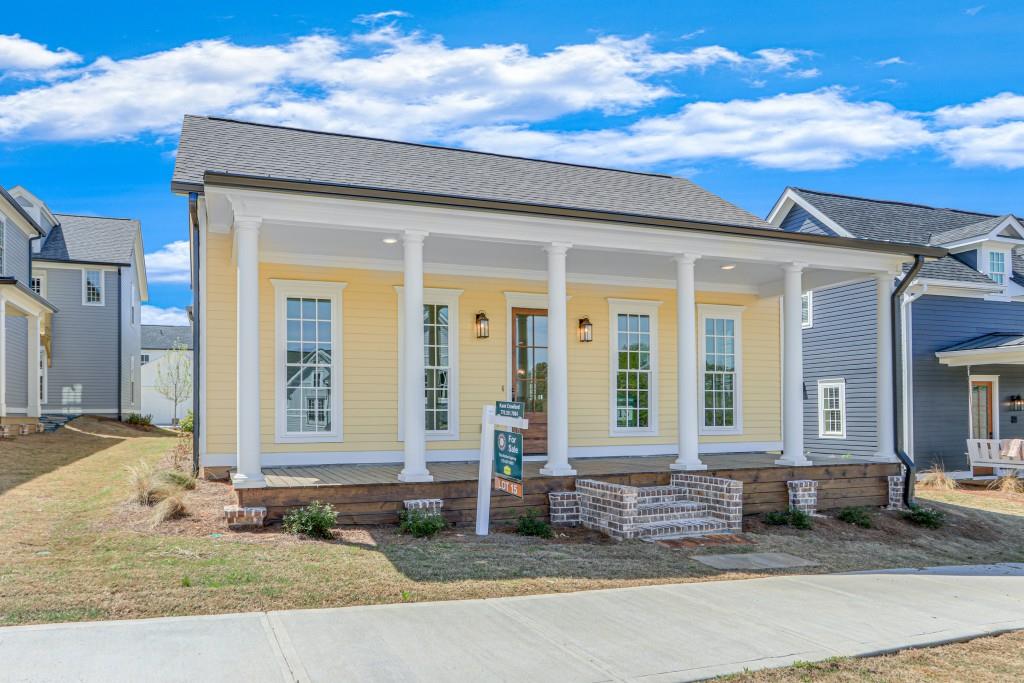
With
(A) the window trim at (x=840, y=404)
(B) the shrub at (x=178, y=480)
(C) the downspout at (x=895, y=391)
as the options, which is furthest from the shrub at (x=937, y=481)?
(B) the shrub at (x=178, y=480)

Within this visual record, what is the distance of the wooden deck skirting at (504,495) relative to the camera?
787 cm

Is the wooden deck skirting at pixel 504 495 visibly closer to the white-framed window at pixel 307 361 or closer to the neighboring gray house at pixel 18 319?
the white-framed window at pixel 307 361

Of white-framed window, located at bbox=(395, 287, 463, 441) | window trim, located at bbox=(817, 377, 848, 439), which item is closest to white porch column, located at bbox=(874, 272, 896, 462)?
white-framed window, located at bbox=(395, 287, 463, 441)

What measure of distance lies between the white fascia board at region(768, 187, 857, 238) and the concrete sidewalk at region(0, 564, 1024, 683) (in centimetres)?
1263

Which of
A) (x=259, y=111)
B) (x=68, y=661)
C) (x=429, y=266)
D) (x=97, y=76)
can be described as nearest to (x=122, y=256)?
(x=97, y=76)

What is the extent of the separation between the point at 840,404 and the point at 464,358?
1022 centimetres

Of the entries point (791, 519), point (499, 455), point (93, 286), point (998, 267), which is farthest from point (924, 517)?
point (93, 286)

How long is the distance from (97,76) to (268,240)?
10.3 m

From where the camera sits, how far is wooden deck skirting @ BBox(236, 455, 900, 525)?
7869 millimetres

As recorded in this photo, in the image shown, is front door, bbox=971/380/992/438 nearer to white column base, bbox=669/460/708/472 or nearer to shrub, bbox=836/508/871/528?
shrub, bbox=836/508/871/528

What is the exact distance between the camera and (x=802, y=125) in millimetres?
23172

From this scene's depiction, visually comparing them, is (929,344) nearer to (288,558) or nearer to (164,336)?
(288,558)

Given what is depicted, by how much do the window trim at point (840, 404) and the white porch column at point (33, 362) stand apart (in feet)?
61.4

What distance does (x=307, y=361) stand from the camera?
10469 millimetres
